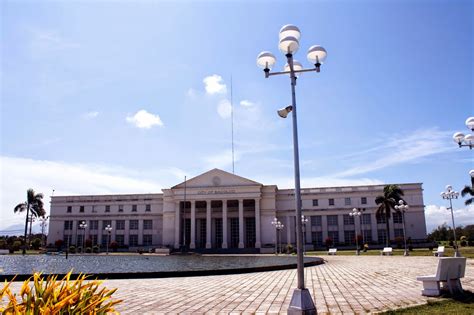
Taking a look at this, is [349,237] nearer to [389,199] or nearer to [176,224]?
[389,199]

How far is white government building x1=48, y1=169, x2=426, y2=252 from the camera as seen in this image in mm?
65875

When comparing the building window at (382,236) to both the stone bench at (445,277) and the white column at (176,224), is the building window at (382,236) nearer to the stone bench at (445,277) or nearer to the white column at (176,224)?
the white column at (176,224)

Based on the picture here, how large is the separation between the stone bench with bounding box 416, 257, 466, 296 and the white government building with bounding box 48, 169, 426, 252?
182ft

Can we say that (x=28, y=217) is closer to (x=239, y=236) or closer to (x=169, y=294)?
(x=239, y=236)

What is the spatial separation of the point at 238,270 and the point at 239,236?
4893 centimetres

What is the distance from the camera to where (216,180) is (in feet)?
227

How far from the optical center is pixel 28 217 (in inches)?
2916

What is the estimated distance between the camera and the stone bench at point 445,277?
936 cm

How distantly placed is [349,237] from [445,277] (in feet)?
196

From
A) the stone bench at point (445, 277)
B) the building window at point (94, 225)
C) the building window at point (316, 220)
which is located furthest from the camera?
the building window at point (94, 225)

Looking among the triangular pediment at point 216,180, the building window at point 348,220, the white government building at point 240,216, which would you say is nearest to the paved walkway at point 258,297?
the white government building at point 240,216

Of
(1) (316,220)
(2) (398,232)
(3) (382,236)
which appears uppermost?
(1) (316,220)

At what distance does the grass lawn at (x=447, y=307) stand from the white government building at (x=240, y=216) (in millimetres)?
56750

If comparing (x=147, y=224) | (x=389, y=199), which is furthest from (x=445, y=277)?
(x=147, y=224)
